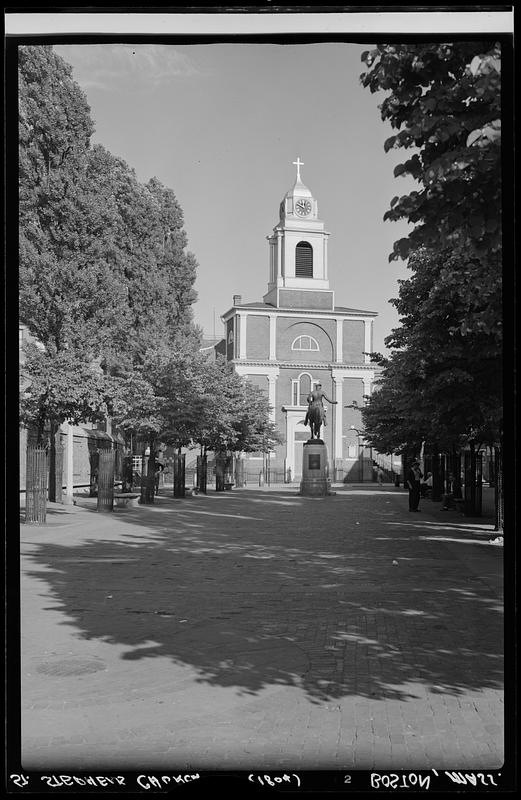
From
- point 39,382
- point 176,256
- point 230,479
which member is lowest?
point 230,479

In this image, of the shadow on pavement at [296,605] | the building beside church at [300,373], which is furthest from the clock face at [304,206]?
the building beside church at [300,373]

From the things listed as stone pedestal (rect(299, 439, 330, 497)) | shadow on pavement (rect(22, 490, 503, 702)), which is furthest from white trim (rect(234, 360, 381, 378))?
shadow on pavement (rect(22, 490, 503, 702))

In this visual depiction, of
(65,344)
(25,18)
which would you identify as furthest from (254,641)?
(65,344)

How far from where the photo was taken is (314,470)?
40.5 m

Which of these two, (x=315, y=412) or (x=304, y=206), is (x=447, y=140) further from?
(x=315, y=412)

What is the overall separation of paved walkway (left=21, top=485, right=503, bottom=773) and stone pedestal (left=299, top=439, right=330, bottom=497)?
23354mm

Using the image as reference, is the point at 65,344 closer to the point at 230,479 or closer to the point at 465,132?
the point at 465,132

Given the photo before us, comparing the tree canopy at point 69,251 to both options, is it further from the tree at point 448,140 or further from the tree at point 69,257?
the tree at point 448,140

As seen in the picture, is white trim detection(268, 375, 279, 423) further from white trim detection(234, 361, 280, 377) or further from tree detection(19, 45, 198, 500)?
tree detection(19, 45, 198, 500)

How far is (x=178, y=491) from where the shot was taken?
3603cm

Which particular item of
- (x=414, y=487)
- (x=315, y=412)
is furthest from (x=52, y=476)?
(x=315, y=412)

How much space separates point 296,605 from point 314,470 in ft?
98.1

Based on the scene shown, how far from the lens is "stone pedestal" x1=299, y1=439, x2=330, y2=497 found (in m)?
40.1
